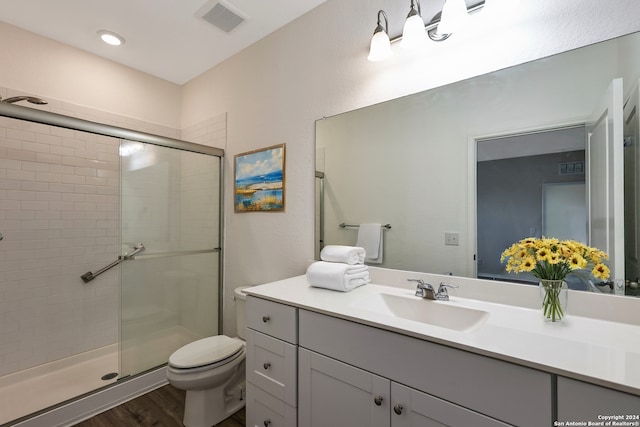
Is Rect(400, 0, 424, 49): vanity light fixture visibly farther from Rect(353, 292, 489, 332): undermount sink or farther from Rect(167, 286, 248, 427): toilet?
Rect(167, 286, 248, 427): toilet

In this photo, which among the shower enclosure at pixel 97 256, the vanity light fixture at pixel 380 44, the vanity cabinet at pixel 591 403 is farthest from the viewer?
the shower enclosure at pixel 97 256

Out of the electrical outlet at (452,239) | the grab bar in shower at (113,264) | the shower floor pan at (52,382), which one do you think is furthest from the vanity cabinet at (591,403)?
the shower floor pan at (52,382)

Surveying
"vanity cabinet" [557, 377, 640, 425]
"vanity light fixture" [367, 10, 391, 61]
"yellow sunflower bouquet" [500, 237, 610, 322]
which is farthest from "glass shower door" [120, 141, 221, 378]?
"vanity cabinet" [557, 377, 640, 425]

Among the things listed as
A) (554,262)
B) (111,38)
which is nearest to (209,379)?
(554,262)

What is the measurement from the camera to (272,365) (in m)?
1.35

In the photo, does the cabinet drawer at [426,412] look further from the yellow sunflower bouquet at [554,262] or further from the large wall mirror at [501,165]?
the large wall mirror at [501,165]

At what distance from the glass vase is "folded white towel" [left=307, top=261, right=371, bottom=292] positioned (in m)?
0.77

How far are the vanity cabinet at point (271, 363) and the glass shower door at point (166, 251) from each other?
43.8 inches

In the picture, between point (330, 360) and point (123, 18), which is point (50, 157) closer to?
point (123, 18)

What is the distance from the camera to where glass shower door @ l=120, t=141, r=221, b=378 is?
6.72 feet

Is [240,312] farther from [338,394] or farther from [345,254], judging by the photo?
[338,394]

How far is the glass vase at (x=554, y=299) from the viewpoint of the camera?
1.00 metres

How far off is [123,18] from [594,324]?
9.88 feet

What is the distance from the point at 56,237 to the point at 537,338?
302 cm
